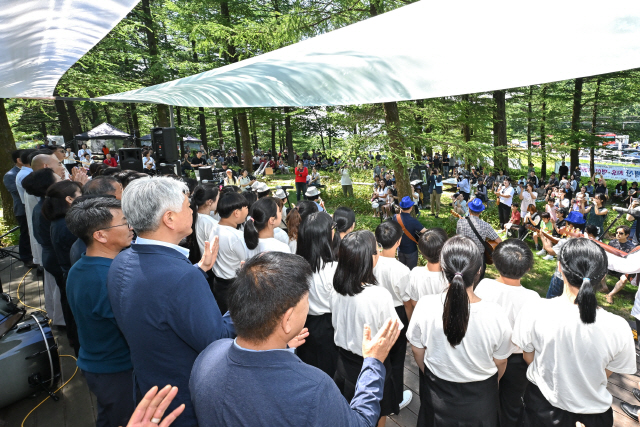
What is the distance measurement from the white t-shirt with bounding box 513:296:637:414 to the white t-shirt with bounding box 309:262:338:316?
1392 mm

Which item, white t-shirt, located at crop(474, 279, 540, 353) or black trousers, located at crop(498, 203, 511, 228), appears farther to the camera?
black trousers, located at crop(498, 203, 511, 228)

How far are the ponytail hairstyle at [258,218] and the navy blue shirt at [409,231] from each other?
8.64 feet

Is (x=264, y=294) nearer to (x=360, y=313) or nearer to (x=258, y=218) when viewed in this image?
(x=360, y=313)

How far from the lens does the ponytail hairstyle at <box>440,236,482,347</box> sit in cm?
205

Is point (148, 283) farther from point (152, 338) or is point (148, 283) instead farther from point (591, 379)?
point (591, 379)

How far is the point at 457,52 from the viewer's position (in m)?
1.45

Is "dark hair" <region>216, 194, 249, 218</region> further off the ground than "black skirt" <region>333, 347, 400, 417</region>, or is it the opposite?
"dark hair" <region>216, 194, 249, 218</region>

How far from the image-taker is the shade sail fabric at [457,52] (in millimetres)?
1120

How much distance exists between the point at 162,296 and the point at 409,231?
4.21 metres

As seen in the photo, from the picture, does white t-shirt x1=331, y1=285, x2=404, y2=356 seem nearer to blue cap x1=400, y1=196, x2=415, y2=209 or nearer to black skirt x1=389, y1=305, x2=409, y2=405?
black skirt x1=389, y1=305, x2=409, y2=405

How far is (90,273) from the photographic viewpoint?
212cm

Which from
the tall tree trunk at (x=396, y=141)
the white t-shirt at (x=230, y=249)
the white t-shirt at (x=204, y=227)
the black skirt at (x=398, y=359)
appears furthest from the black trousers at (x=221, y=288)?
the tall tree trunk at (x=396, y=141)

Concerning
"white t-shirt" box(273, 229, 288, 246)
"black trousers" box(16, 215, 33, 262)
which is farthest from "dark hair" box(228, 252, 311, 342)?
"black trousers" box(16, 215, 33, 262)

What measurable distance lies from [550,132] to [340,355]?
21.7 metres
